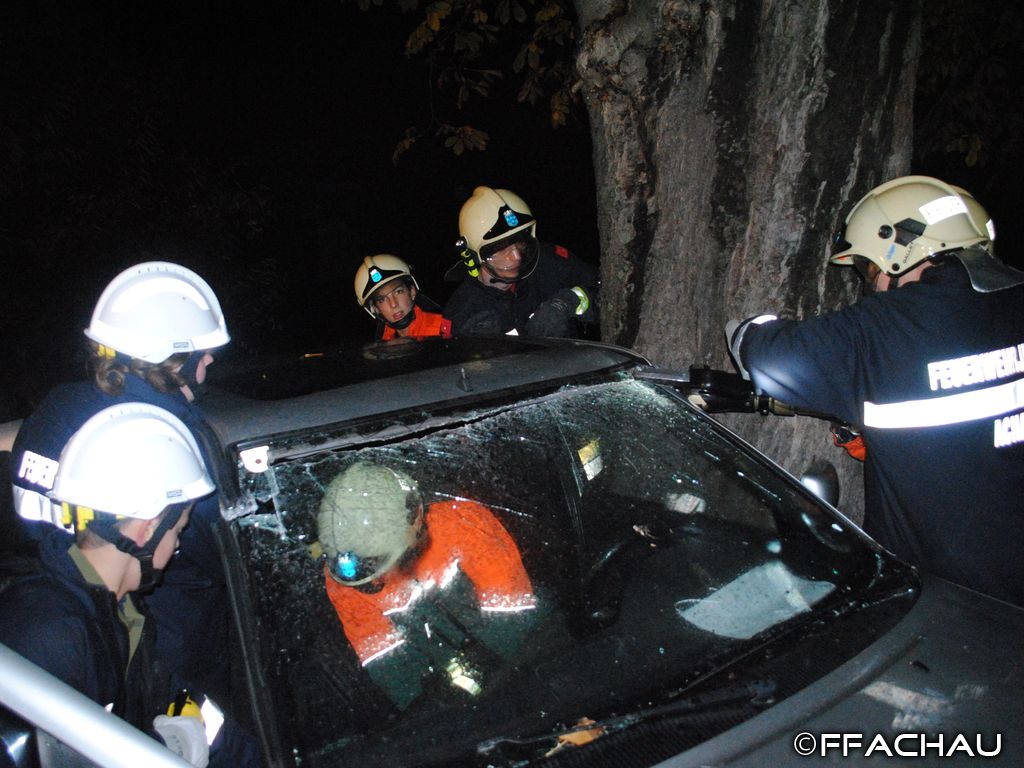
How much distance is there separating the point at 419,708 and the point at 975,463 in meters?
1.70

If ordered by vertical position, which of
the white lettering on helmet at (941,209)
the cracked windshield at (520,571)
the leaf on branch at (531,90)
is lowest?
the cracked windshield at (520,571)

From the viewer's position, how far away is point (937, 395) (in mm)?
2146

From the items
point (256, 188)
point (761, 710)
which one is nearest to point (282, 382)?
point (761, 710)

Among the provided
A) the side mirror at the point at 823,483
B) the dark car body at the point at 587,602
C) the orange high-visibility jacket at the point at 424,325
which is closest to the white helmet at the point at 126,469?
the dark car body at the point at 587,602

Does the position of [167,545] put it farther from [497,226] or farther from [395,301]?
[395,301]

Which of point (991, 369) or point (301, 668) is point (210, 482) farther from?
point (991, 369)

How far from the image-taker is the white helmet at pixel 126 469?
1742 millimetres

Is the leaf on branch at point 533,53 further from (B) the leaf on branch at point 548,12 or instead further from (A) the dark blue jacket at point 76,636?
(A) the dark blue jacket at point 76,636

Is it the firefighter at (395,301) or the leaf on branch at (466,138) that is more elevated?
the leaf on branch at (466,138)

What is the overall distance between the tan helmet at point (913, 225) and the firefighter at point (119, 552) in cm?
210

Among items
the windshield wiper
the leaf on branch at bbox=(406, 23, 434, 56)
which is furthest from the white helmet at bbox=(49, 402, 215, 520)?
the leaf on branch at bbox=(406, 23, 434, 56)

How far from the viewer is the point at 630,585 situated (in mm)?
1988

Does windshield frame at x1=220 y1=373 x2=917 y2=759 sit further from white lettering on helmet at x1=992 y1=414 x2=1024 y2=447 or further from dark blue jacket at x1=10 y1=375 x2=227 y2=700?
white lettering on helmet at x1=992 y1=414 x2=1024 y2=447

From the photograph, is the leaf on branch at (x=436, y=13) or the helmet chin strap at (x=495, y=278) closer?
the helmet chin strap at (x=495, y=278)
